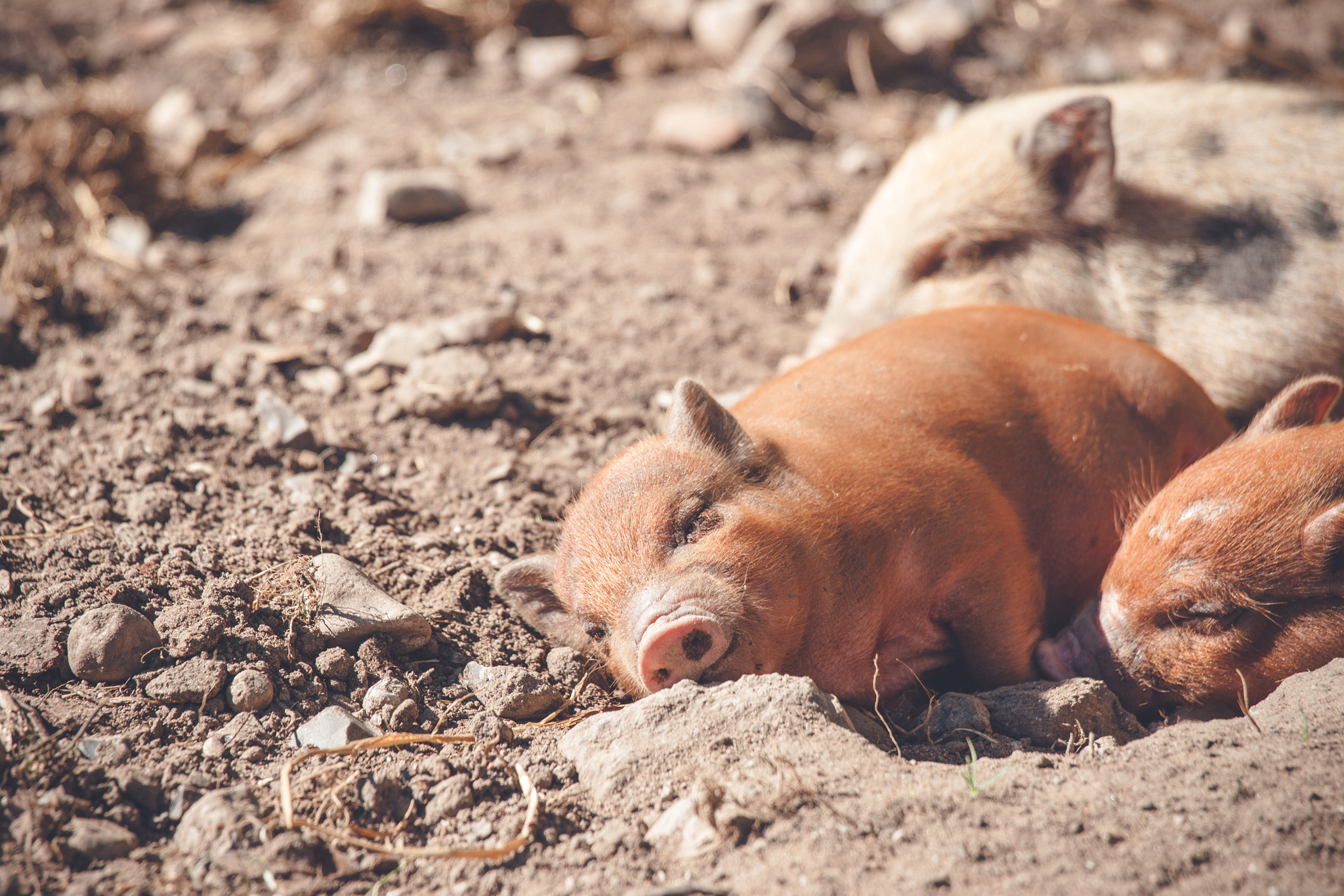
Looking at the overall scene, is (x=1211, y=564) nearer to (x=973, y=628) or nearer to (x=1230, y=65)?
(x=973, y=628)

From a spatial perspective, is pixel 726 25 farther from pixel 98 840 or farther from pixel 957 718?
pixel 98 840

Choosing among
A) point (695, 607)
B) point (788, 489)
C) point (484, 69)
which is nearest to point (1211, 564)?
point (788, 489)

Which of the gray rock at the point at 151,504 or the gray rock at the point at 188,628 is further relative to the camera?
the gray rock at the point at 151,504

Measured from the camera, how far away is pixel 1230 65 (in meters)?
7.09

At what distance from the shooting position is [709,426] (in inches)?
122

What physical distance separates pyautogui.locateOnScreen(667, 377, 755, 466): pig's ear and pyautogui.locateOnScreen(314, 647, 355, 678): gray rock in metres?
1.15

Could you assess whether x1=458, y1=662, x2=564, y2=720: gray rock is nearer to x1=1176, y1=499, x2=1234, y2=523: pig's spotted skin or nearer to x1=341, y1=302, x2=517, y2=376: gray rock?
x1=341, y1=302, x2=517, y2=376: gray rock

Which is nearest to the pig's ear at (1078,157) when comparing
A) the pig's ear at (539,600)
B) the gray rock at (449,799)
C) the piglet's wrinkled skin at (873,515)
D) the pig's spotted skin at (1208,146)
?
the pig's spotted skin at (1208,146)

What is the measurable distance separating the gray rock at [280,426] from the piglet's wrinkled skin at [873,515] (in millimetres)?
1175

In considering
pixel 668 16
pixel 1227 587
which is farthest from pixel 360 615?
pixel 668 16

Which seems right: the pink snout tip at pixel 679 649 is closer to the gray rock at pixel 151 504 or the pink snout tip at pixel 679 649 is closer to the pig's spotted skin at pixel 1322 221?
the gray rock at pixel 151 504

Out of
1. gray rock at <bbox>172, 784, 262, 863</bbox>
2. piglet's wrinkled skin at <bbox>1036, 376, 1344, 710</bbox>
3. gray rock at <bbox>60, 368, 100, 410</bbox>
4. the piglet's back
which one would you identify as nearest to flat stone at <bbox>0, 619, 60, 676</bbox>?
gray rock at <bbox>172, 784, 262, 863</bbox>

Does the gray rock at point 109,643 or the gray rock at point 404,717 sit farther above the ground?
the gray rock at point 109,643

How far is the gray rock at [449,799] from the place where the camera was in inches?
98.0
